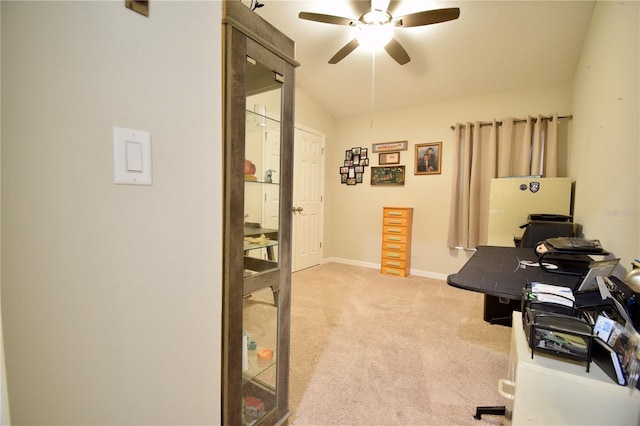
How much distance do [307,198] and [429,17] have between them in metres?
2.79

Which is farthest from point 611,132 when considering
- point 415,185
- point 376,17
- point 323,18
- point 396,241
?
point 396,241

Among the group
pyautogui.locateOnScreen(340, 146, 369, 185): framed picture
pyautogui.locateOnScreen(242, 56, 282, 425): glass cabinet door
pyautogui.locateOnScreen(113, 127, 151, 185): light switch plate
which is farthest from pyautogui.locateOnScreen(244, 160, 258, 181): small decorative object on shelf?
pyautogui.locateOnScreen(340, 146, 369, 185): framed picture

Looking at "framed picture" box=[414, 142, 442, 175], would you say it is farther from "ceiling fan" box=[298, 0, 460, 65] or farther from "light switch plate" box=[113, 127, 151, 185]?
"light switch plate" box=[113, 127, 151, 185]

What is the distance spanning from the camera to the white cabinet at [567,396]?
26.9 inches

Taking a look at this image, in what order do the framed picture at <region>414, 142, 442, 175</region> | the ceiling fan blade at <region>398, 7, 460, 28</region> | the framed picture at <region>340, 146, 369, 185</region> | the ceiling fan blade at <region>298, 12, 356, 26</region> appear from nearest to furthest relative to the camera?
the ceiling fan blade at <region>398, 7, 460, 28</region> → the ceiling fan blade at <region>298, 12, 356, 26</region> → the framed picture at <region>414, 142, 442, 175</region> → the framed picture at <region>340, 146, 369, 185</region>

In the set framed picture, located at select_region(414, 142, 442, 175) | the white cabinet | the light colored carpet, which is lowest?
the light colored carpet

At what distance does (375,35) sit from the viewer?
2.29m

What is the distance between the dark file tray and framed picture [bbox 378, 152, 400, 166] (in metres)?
3.51

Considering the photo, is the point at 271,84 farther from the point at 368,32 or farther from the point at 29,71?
the point at 368,32

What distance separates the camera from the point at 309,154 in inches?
169

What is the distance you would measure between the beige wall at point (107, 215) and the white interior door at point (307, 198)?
3241 mm

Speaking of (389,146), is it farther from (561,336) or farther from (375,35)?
(561,336)

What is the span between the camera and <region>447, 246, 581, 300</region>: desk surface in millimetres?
1087

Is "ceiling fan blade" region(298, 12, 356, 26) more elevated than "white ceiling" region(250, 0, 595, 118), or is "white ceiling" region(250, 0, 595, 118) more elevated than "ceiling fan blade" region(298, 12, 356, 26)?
"white ceiling" region(250, 0, 595, 118)
